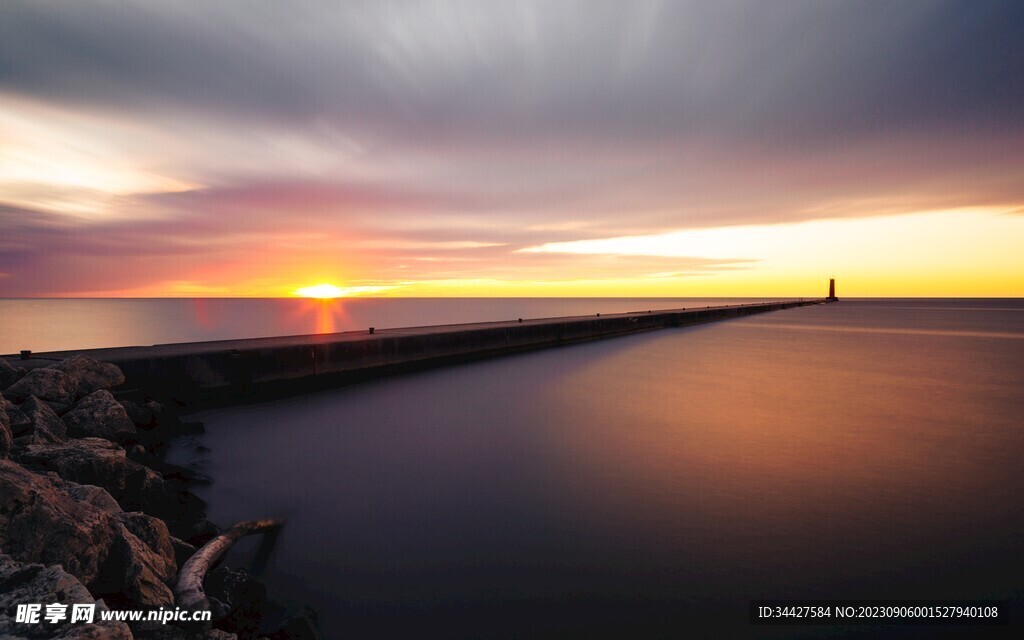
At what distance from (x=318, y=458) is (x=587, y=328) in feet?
88.0

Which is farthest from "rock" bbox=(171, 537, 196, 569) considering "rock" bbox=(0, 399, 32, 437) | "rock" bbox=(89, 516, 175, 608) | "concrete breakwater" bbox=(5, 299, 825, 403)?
"concrete breakwater" bbox=(5, 299, 825, 403)

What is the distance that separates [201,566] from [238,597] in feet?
1.61

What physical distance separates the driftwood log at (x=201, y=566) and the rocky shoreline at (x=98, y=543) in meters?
0.08

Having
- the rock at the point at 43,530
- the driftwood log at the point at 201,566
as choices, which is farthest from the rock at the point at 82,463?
the rock at the point at 43,530

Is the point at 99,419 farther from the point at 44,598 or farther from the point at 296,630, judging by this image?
the point at 44,598

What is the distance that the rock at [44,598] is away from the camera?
2293 mm

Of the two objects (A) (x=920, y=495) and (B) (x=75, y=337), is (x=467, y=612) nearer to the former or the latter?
(A) (x=920, y=495)

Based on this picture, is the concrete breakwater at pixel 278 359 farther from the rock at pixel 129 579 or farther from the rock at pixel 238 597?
the rock at pixel 129 579

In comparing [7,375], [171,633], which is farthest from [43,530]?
[7,375]

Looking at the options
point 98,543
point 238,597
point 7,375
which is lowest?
point 238,597

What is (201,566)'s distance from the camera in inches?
153

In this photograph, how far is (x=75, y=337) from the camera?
51406mm

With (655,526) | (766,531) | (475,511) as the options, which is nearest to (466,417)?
(475,511)

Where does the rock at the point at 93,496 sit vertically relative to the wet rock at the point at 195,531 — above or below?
above
